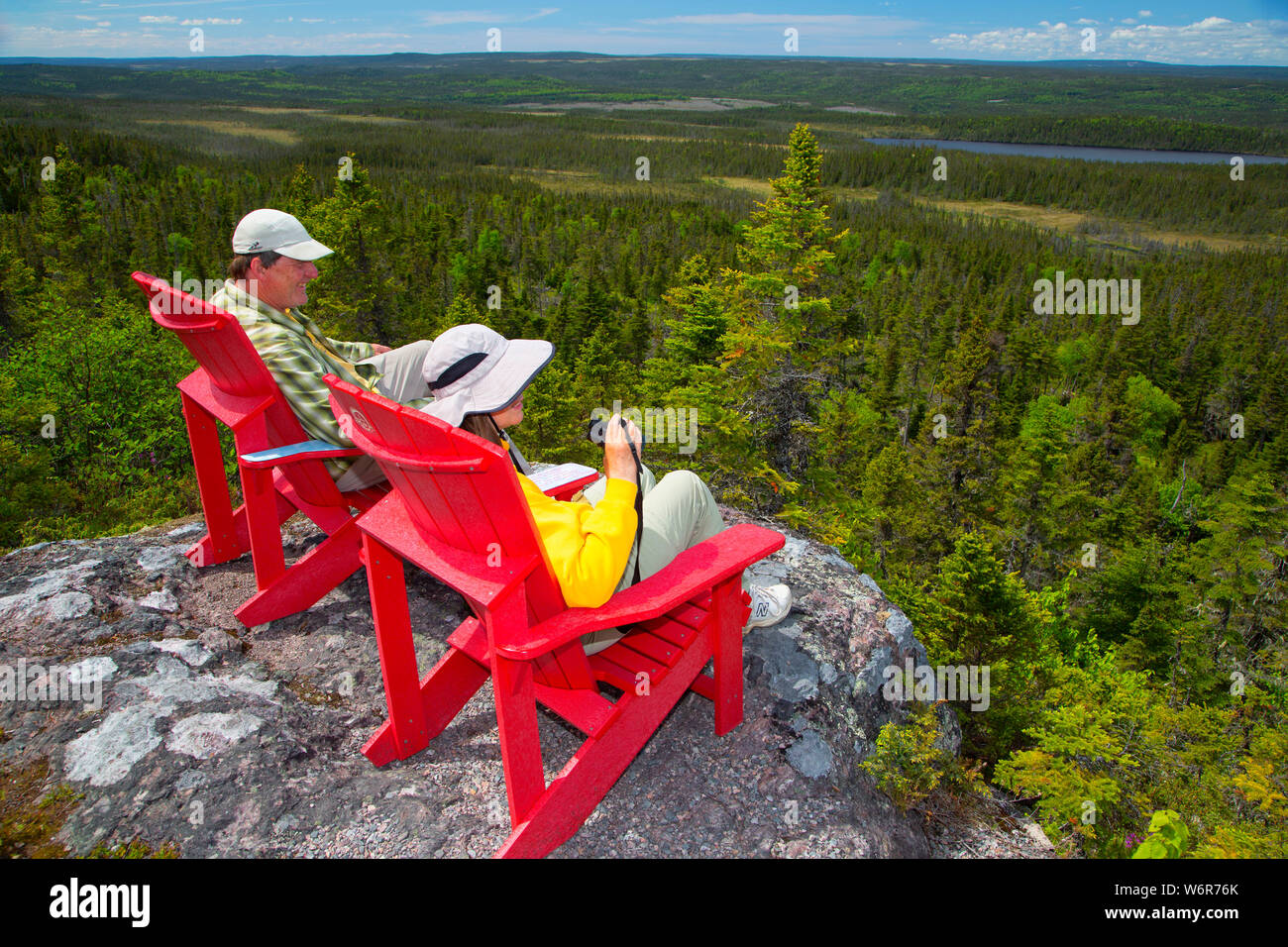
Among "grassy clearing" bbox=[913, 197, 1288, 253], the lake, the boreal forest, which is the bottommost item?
the boreal forest

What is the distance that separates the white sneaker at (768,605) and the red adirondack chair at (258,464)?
2208 millimetres

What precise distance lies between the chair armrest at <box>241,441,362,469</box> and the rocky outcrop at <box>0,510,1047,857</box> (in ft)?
3.30

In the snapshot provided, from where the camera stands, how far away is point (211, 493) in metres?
→ 4.57

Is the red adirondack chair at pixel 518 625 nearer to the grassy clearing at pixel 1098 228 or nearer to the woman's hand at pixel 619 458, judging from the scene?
the woman's hand at pixel 619 458

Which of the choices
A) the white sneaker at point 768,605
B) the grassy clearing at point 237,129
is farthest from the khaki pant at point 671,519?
the grassy clearing at point 237,129

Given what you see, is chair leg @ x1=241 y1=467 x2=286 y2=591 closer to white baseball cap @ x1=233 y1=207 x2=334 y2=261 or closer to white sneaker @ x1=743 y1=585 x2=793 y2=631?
white baseball cap @ x1=233 y1=207 x2=334 y2=261

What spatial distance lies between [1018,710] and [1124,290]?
69348 millimetres

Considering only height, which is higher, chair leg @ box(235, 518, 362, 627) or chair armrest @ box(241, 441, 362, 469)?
chair armrest @ box(241, 441, 362, 469)

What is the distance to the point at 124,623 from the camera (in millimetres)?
3938

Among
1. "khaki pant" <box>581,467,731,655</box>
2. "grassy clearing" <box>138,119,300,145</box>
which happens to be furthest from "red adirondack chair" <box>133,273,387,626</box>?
"grassy clearing" <box>138,119,300,145</box>

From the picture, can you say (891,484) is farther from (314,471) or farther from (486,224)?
(486,224)

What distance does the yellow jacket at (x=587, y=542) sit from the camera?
2605 millimetres

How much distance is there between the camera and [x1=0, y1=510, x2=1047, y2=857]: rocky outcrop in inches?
114

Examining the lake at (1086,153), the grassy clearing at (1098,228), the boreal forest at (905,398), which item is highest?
the lake at (1086,153)
